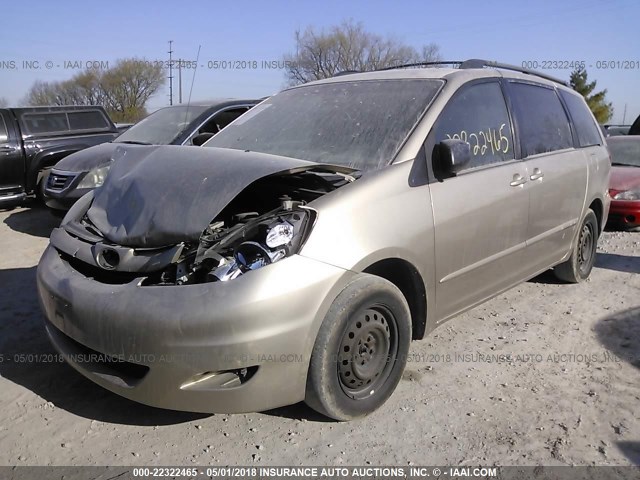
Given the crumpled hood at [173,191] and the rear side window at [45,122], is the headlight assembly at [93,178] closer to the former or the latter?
the rear side window at [45,122]

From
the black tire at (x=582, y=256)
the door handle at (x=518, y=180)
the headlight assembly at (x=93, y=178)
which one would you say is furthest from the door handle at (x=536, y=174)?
the headlight assembly at (x=93, y=178)

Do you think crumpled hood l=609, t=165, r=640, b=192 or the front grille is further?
crumpled hood l=609, t=165, r=640, b=192

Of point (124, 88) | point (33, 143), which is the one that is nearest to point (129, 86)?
point (124, 88)

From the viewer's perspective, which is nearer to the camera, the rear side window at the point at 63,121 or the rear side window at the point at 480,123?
the rear side window at the point at 480,123

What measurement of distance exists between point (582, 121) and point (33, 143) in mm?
7501

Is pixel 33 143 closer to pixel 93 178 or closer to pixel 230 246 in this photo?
pixel 93 178

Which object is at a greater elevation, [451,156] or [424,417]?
[451,156]

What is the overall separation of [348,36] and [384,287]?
42.0m

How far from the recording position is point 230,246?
2740 mm

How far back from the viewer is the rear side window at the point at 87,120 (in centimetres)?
927

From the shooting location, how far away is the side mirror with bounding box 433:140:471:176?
3.24m

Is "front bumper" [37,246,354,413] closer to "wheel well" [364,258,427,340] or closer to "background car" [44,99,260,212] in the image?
"wheel well" [364,258,427,340]

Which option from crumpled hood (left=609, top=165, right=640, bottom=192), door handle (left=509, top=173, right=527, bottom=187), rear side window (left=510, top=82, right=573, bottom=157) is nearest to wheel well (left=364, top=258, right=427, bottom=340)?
door handle (left=509, top=173, right=527, bottom=187)

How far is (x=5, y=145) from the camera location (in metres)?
8.23
